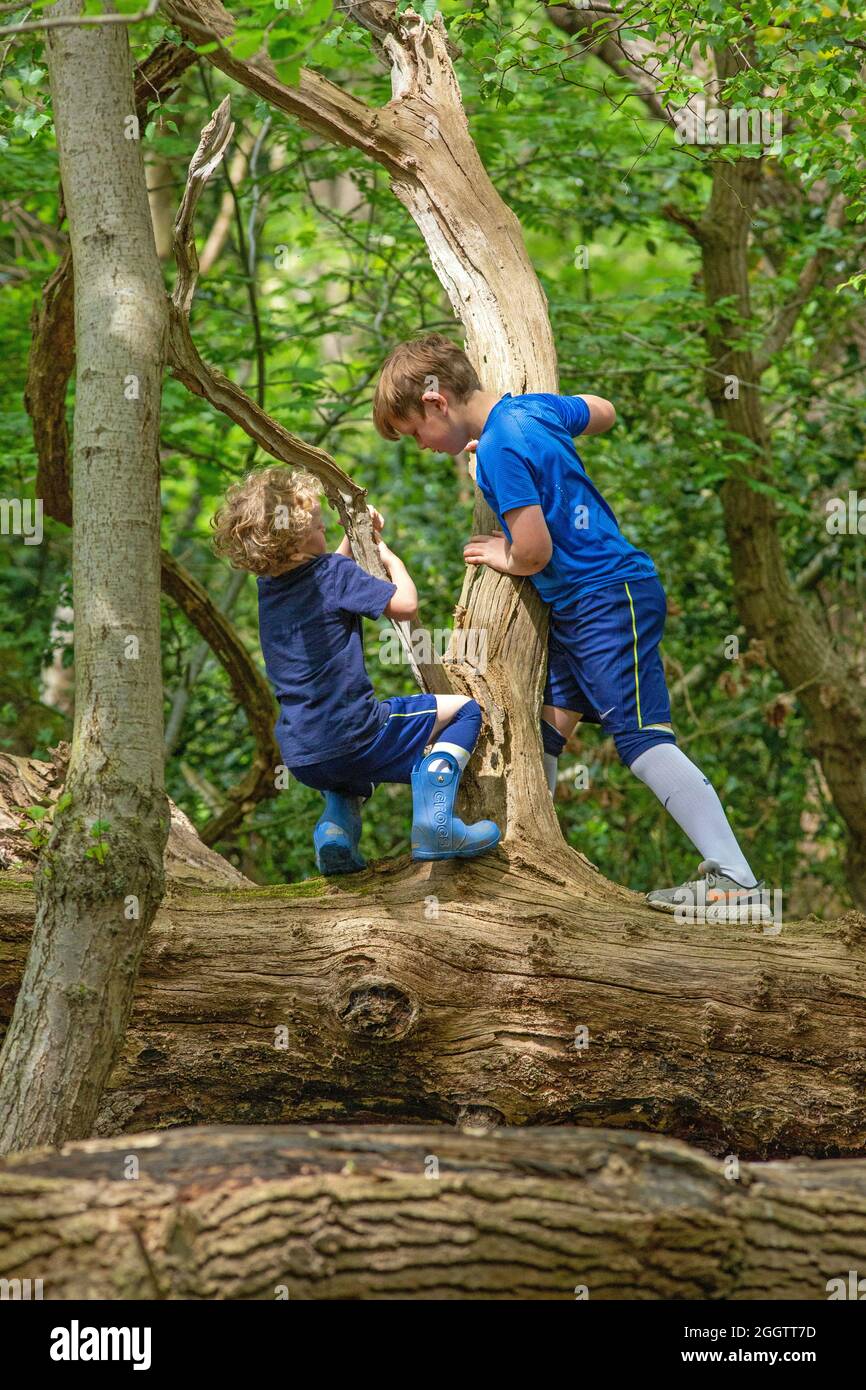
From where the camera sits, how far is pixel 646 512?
7.71 metres

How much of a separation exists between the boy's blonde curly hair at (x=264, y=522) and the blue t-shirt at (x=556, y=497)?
24.3 inches

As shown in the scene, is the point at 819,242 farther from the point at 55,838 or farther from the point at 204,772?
the point at 55,838

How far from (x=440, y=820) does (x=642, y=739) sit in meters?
0.70

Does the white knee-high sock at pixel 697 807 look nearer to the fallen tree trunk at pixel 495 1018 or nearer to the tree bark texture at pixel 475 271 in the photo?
the fallen tree trunk at pixel 495 1018

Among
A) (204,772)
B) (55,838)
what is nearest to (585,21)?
(204,772)

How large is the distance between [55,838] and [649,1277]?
1.61 meters

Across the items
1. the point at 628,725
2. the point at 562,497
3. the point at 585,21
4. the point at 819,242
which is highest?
the point at 585,21

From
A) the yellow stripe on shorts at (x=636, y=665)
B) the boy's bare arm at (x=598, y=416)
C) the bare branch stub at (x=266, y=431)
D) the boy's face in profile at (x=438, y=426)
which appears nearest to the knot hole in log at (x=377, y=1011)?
the bare branch stub at (x=266, y=431)

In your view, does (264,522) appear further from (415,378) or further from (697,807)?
(697,807)

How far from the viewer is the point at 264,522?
11.7 feet

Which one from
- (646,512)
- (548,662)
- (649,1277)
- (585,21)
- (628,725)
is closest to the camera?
(649,1277)

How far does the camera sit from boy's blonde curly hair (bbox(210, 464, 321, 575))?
3.57m

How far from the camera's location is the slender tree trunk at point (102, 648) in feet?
9.52

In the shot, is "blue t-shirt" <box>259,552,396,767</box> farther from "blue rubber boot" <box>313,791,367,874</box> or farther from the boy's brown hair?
the boy's brown hair
